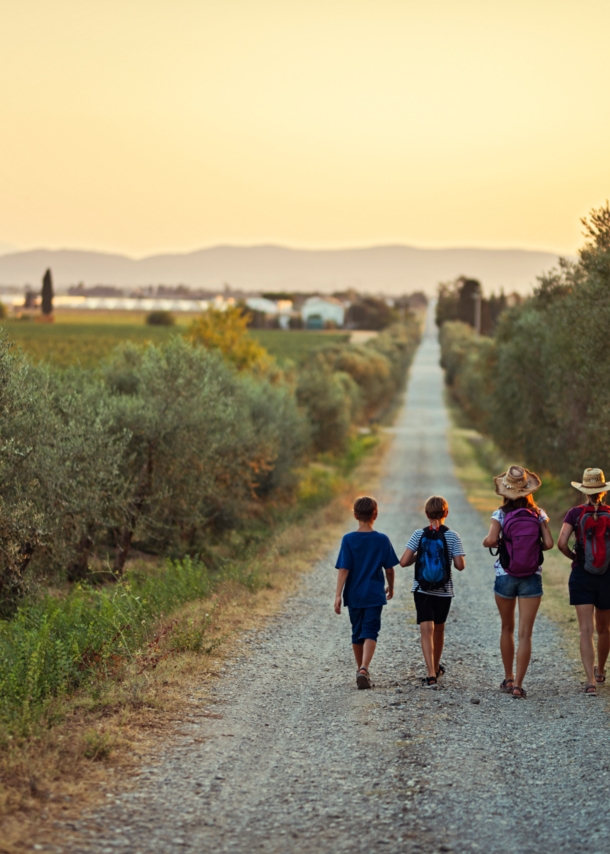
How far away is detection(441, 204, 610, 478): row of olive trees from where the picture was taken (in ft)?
60.3

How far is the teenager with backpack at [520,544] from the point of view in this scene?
9.02 metres

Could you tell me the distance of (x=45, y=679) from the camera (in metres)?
8.77

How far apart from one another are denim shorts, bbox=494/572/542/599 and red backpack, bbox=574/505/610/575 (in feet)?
1.69

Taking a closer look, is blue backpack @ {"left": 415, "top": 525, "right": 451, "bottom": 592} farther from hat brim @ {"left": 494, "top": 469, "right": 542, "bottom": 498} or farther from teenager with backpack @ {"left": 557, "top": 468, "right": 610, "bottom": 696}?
teenager with backpack @ {"left": 557, "top": 468, "right": 610, "bottom": 696}

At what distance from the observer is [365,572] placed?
927cm

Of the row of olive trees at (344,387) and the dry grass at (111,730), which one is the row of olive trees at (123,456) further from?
the row of olive trees at (344,387)

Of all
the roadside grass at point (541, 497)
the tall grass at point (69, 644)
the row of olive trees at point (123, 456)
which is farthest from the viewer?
the roadside grass at point (541, 497)

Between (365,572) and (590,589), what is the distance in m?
2.17

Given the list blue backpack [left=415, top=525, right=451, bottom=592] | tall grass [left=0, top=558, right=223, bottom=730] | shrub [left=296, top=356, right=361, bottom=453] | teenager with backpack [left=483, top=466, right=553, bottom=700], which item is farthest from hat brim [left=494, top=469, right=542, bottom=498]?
shrub [left=296, top=356, right=361, bottom=453]

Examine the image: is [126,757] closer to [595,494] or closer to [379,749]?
[379,749]

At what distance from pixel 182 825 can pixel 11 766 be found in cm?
131

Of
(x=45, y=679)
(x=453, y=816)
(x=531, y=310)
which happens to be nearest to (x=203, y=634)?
(x=45, y=679)

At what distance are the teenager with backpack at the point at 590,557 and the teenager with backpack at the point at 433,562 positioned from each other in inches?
40.8

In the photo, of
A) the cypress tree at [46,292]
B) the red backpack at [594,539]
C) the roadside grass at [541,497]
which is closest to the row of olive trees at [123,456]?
the roadside grass at [541,497]
